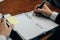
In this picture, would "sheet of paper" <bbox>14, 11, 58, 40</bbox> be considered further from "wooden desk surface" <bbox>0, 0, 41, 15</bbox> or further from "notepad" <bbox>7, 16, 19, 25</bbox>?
"wooden desk surface" <bbox>0, 0, 41, 15</bbox>

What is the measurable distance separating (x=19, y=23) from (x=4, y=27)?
0.41 feet

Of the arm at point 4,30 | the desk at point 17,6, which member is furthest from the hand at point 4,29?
the desk at point 17,6

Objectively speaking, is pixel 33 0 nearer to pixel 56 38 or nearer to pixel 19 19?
pixel 19 19

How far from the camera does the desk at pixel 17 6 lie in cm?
→ 139

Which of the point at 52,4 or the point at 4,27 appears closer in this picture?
the point at 4,27

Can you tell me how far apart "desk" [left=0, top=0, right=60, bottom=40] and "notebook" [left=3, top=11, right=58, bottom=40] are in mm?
128

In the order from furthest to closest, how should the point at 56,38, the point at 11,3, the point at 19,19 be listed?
the point at 11,3
the point at 19,19
the point at 56,38

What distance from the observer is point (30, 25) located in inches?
45.7

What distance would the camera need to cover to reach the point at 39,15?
130 centimetres

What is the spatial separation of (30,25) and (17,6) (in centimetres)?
38

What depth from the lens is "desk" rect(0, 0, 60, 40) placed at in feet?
4.56

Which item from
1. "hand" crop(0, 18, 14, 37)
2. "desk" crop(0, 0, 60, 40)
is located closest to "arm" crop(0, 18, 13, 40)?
"hand" crop(0, 18, 14, 37)

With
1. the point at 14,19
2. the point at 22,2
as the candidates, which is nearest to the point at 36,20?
the point at 14,19

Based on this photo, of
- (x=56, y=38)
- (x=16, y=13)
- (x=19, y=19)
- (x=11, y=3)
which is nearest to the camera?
(x=56, y=38)
